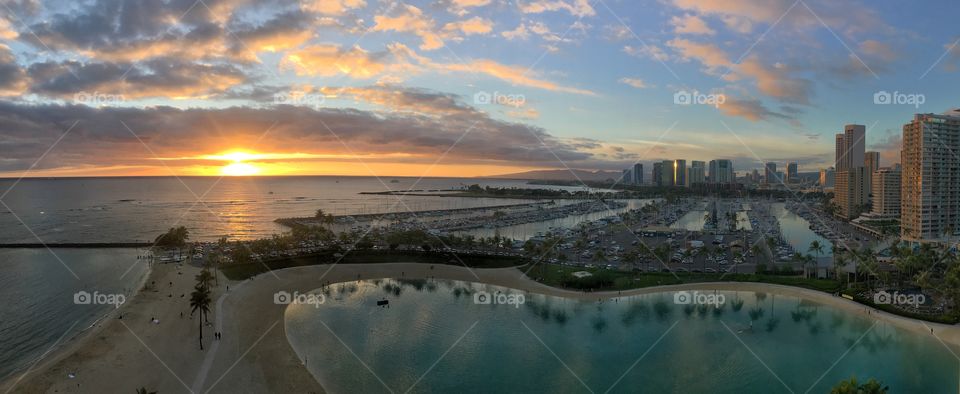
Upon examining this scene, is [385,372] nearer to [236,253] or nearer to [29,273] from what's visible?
[236,253]

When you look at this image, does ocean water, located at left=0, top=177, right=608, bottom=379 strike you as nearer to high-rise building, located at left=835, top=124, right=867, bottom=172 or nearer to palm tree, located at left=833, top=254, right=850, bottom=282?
palm tree, located at left=833, top=254, right=850, bottom=282

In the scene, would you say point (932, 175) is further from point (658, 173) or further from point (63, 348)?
point (658, 173)

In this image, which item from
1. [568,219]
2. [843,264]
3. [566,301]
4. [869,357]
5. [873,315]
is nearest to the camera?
[869,357]

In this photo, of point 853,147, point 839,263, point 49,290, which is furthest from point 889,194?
point 49,290

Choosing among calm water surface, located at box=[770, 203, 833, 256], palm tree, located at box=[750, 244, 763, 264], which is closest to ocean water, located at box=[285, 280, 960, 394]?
palm tree, located at box=[750, 244, 763, 264]

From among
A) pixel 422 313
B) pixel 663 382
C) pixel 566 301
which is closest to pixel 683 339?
pixel 663 382

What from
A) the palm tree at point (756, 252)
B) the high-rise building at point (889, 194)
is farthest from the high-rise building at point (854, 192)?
the palm tree at point (756, 252)

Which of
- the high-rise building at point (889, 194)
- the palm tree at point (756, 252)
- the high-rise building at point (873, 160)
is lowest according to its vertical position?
the palm tree at point (756, 252)

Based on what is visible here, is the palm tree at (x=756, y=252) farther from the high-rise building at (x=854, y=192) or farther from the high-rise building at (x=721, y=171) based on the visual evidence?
the high-rise building at (x=721, y=171)
